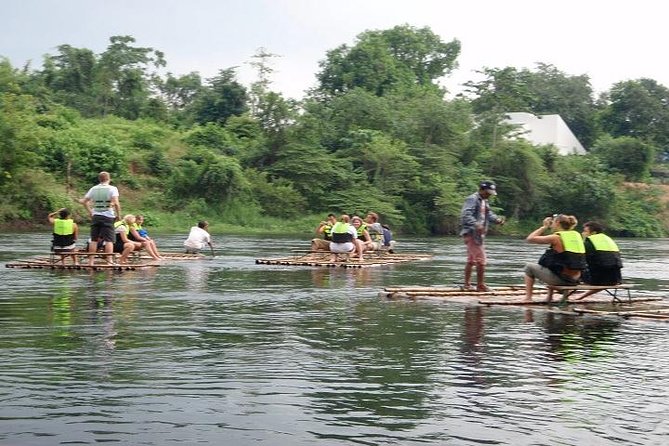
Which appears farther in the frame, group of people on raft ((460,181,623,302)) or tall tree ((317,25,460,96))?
tall tree ((317,25,460,96))

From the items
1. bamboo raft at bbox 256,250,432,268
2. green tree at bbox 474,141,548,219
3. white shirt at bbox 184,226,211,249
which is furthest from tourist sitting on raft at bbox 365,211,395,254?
green tree at bbox 474,141,548,219

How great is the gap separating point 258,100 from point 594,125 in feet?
149

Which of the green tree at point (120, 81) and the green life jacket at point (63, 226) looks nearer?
the green life jacket at point (63, 226)

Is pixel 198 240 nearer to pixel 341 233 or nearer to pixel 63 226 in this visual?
pixel 341 233

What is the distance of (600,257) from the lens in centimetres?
1485

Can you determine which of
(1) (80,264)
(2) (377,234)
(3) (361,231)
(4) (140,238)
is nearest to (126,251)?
(1) (80,264)

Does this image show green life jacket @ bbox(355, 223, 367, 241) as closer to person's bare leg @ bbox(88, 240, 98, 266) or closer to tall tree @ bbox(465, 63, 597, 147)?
person's bare leg @ bbox(88, 240, 98, 266)

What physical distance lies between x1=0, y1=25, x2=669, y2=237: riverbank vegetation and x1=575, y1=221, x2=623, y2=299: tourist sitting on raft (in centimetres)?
4106

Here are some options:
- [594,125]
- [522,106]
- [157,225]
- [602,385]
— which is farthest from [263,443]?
[594,125]

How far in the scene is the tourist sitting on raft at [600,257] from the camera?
583 inches

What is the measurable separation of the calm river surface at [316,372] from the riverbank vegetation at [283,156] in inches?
1609

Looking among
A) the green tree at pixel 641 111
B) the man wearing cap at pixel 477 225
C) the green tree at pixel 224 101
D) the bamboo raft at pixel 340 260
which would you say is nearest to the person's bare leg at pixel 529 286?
the man wearing cap at pixel 477 225

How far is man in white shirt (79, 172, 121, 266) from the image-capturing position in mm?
20188

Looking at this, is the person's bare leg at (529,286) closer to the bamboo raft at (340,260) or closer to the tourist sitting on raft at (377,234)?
the bamboo raft at (340,260)
